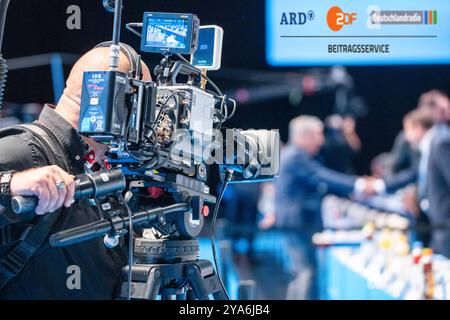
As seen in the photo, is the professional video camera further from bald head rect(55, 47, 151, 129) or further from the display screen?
the display screen

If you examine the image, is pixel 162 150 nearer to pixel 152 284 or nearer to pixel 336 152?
pixel 152 284

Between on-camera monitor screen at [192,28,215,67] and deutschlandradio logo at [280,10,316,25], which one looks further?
deutschlandradio logo at [280,10,316,25]

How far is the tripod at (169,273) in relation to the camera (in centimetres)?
246

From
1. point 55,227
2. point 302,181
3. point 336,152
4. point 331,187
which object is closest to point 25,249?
point 55,227

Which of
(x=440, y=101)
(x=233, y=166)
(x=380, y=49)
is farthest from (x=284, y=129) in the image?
(x=233, y=166)

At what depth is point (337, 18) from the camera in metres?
3.42

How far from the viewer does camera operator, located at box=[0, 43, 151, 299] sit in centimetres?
232

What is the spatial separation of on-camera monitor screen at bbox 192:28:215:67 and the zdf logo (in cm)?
74

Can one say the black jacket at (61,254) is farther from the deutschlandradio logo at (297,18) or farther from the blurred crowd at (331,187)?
the blurred crowd at (331,187)

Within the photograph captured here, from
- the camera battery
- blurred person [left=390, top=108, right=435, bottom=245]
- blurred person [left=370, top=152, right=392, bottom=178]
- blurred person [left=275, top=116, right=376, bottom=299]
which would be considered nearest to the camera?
the camera battery

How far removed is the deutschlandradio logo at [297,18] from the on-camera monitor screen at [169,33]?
0.97 meters

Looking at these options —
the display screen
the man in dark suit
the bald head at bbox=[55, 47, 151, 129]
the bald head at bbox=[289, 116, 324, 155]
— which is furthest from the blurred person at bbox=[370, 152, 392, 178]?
the bald head at bbox=[55, 47, 151, 129]

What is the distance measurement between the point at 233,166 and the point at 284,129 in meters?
8.46

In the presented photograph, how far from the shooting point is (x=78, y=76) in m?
2.61
